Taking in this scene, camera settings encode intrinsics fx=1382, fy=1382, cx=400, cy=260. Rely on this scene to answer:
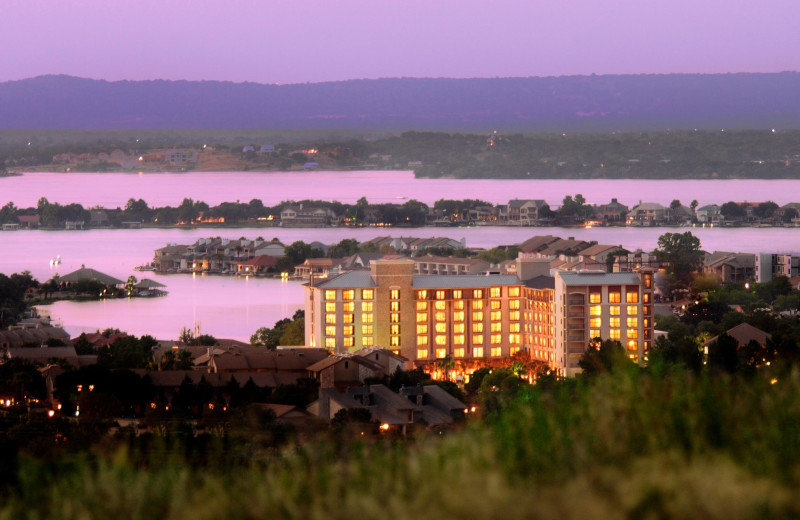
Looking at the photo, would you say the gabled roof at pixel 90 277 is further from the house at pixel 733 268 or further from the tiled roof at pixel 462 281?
the house at pixel 733 268

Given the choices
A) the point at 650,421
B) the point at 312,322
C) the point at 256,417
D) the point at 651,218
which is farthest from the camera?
the point at 651,218

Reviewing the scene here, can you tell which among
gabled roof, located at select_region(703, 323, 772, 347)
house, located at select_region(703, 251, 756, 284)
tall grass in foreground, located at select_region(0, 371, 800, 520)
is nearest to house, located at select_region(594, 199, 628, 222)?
house, located at select_region(703, 251, 756, 284)

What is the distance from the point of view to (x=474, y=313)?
33.4 feet

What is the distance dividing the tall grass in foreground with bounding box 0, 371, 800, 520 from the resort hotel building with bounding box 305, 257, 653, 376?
756 centimetres

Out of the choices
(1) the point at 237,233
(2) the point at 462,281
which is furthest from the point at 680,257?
(1) the point at 237,233

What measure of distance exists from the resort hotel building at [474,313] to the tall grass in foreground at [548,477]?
7.56m

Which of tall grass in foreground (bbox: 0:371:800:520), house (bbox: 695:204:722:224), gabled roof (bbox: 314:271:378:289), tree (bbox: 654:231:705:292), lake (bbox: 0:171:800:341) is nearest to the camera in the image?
tall grass in foreground (bbox: 0:371:800:520)

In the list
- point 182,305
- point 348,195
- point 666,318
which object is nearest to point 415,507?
point 666,318

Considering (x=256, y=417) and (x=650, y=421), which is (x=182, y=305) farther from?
(x=650, y=421)

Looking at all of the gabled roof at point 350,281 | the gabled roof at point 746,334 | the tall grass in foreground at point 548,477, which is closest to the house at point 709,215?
the gabled roof at point 350,281

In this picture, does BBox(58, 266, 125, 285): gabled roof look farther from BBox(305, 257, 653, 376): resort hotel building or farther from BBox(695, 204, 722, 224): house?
BBox(695, 204, 722, 224): house

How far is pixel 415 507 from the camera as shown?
1558mm

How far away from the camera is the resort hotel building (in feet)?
31.6

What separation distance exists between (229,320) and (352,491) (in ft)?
36.2
